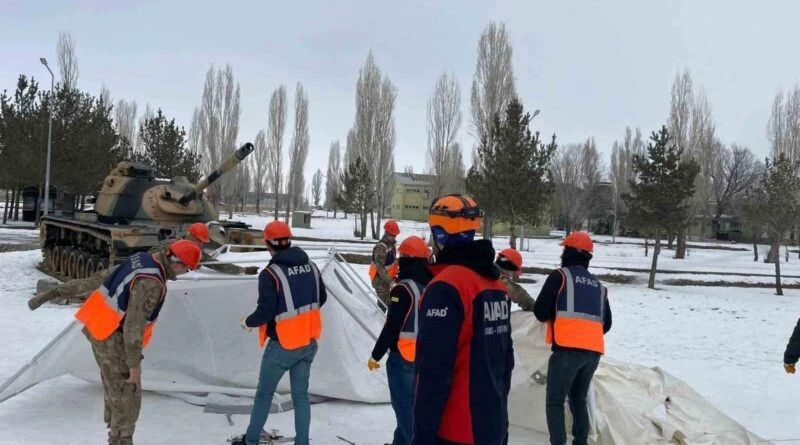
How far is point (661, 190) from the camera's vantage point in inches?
712

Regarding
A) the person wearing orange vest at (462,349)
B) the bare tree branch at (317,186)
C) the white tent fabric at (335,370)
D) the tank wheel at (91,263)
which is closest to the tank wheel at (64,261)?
the tank wheel at (91,263)

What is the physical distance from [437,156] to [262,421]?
32567 millimetres

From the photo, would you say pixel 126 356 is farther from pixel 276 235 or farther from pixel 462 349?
pixel 462 349

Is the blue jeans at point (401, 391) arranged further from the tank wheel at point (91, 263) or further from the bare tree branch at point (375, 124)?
the bare tree branch at point (375, 124)

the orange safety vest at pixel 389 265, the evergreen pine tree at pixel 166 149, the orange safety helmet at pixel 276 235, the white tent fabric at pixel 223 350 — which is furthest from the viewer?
the evergreen pine tree at pixel 166 149

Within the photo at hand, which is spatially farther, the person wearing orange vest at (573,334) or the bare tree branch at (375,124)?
the bare tree branch at (375,124)

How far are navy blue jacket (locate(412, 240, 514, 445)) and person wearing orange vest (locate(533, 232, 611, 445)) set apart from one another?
1.90 meters

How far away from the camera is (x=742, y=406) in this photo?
645 centimetres

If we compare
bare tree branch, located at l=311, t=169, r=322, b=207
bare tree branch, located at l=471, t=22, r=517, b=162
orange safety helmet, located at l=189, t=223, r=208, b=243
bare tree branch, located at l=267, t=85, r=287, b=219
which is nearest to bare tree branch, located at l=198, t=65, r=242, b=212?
bare tree branch, located at l=267, t=85, r=287, b=219

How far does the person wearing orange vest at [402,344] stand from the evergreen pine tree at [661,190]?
50.1 feet

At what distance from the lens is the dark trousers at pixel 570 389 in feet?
14.4

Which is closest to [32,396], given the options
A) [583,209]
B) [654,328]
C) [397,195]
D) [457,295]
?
[457,295]

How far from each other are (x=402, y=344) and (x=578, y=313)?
1313mm

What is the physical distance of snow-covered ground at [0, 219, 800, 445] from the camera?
511 cm
